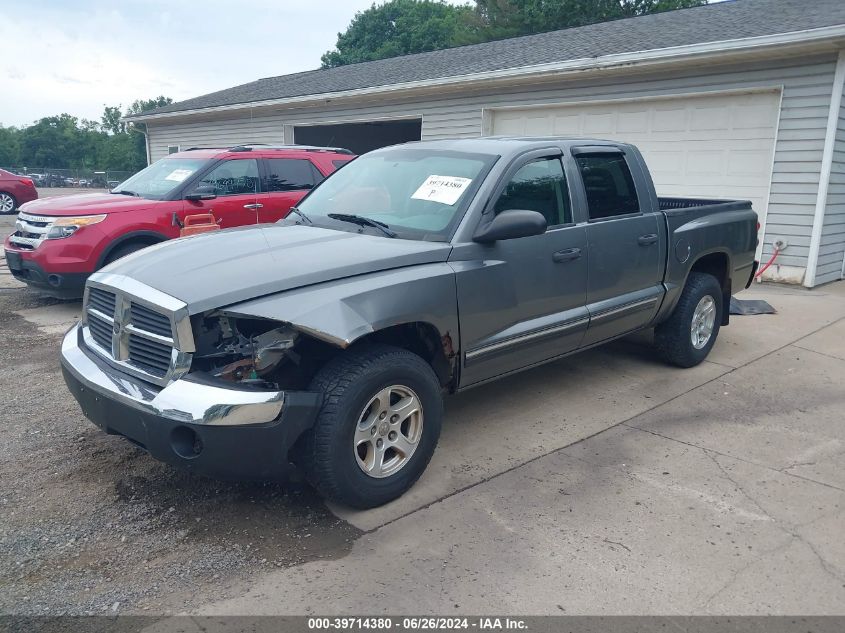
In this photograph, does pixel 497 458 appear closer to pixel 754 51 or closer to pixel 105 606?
pixel 105 606

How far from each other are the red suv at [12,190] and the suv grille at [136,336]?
20099mm

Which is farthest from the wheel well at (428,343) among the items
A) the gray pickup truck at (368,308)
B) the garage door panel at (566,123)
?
the garage door panel at (566,123)

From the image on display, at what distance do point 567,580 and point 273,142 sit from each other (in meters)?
16.7

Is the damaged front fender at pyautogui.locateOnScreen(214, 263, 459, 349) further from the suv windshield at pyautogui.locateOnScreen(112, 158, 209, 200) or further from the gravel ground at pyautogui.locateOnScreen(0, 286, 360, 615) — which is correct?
the suv windshield at pyautogui.locateOnScreen(112, 158, 209, 200)

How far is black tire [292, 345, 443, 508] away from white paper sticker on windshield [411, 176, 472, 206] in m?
1.10

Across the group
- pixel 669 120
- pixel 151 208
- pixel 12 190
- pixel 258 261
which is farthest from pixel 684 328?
pixel 12 190

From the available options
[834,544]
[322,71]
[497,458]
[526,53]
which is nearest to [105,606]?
[497,458]

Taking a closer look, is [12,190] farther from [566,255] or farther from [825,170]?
[825,170]

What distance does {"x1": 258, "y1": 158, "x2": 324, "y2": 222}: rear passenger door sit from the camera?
8.51m

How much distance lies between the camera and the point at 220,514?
3.40m

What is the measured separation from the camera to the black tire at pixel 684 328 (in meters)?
5.72

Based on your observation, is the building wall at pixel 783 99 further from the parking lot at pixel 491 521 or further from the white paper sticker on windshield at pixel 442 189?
the white paper sticker on windshield at pixel 442 189

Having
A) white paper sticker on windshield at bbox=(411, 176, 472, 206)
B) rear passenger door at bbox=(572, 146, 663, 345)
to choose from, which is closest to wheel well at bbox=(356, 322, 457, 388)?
white paper sticker on windshield at bbox=(411, 176, 472, 206)

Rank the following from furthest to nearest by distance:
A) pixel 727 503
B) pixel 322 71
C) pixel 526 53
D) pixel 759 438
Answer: pixel 322 71 → pixel 526 53 → pixel 759 438 → pixel 727 503
